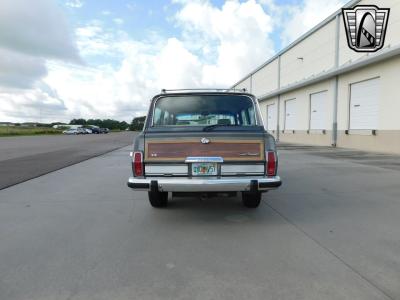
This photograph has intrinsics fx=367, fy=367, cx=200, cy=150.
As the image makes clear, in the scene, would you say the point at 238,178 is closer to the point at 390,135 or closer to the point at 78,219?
the point at 78,219

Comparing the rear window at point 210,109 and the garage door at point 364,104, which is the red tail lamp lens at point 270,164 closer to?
the rear window at point 210,109

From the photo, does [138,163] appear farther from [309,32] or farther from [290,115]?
[290,115]

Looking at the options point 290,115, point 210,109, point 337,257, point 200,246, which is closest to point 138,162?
point 200,246

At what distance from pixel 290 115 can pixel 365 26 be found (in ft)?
44.7

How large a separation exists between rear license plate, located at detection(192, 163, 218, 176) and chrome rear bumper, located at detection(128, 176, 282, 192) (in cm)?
8

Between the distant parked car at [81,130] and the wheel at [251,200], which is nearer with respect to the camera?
the wheel at [251,200]

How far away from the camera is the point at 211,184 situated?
5133mm

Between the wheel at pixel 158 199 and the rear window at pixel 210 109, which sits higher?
the rear window at pixel 210 109

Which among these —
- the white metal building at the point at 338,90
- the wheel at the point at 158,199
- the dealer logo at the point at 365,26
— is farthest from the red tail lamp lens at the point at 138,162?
the dealer logo at the point at 365,26

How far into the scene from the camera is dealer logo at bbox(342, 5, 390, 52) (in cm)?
1812

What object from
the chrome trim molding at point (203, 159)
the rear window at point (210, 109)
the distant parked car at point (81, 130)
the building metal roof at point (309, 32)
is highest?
the building metal roof at point (309, 32)

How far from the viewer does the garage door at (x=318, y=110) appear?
83.2ft

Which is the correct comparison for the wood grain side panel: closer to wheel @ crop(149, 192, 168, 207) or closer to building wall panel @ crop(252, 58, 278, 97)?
wheel @ crop(149, 192, 168, 207)

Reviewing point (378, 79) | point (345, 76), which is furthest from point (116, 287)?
point (345, 76)
